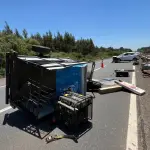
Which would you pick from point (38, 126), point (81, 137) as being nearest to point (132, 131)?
point (81, 137)

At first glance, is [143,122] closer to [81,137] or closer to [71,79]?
[81,137]

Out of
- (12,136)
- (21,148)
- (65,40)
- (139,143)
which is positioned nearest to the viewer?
(21,148)

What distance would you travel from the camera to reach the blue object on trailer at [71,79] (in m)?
5.84

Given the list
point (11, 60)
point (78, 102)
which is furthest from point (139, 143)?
point (11, 60)

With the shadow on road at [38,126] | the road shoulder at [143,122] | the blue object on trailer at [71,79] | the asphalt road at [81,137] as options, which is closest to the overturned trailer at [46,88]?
the blue object on trailer at [71,79]

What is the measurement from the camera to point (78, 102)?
468cm

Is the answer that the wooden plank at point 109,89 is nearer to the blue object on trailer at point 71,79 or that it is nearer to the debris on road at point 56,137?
the blue object on trailer at point 71,79

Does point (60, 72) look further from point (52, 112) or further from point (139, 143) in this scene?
point (139, 143)

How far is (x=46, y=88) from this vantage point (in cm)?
610

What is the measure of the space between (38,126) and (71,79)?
1.99m

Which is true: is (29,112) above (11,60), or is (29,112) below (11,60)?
below

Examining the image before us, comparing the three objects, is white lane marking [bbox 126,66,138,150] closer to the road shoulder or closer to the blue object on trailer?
the road shoulder

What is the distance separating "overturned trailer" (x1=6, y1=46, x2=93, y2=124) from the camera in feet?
16.1

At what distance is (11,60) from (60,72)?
4.81 feet
